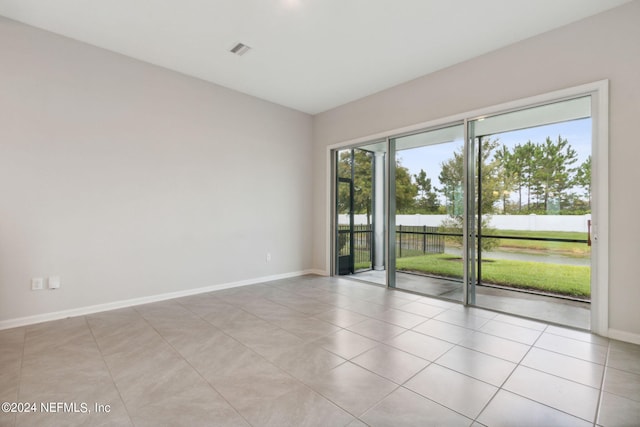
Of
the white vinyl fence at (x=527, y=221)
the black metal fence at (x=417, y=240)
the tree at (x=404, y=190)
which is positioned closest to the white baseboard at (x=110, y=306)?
the black metal fence at (x=417, y=240)

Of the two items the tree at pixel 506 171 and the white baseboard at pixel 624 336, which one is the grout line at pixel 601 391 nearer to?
the white baseboard at pixel 624 336

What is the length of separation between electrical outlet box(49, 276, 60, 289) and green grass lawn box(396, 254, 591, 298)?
4.28 m

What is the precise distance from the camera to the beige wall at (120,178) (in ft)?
9.76

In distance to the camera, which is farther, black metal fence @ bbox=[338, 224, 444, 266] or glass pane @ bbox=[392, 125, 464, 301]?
black metal fence @ bbox=[338, 224, 444, 266]

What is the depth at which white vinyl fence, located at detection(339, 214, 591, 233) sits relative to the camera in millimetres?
3195

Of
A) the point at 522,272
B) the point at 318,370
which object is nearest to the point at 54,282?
the point at 318,370

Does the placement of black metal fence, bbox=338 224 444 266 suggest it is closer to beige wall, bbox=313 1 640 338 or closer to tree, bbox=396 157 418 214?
tree, bbox=396 157 418 214

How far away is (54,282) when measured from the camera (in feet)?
10.3

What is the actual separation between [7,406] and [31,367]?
20.6 inches

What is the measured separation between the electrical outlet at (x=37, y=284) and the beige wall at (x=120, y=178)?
52 mm

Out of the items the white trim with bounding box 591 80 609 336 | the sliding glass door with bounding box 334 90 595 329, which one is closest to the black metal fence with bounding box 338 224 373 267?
the sliding glass door with bounding box 334 90 595 329

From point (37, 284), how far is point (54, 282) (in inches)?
5.1

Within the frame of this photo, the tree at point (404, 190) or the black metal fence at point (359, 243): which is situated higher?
the tree at point (404, 190)

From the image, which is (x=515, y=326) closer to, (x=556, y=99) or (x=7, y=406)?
(x=556, y=99)
